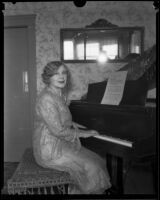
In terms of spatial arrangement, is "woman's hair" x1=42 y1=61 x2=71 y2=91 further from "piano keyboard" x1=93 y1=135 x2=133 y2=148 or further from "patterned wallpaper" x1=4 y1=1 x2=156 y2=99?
"piano keyboard" x1=93 y1=135 x2=133 y2=148

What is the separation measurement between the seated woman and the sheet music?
30 centimetres

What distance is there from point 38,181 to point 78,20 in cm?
164

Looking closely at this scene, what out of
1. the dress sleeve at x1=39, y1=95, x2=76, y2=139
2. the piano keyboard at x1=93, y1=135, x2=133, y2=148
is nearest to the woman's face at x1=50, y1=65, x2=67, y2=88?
the dress sleeve at x1=39, y1=95, x2=76, y2=139

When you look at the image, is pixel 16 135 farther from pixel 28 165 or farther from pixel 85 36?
pixel 85 36

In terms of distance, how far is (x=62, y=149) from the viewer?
198cm

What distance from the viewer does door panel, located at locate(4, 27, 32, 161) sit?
89.0 inches

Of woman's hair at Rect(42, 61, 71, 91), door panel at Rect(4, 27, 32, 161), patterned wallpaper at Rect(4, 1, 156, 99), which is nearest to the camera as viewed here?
woman's hair at Rect(42, 61, 71, 91)

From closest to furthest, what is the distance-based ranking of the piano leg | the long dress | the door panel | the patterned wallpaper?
the long dress, the piano leg, the door panel, the patterned wallpaper

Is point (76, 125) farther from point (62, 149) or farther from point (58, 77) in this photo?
point (58, 77)

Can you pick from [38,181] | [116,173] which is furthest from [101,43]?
[38,181]

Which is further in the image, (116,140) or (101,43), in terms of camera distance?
(101,43)

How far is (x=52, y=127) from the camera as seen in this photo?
1.97 meters

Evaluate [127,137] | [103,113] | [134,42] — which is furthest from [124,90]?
[134,42]

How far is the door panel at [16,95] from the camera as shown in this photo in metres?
2.26
